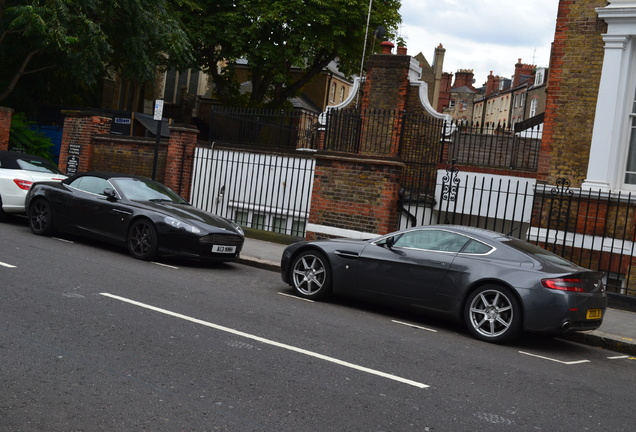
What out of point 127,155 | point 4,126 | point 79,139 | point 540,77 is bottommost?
point 127,155

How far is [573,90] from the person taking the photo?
12602 millimetres

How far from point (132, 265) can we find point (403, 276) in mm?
4391

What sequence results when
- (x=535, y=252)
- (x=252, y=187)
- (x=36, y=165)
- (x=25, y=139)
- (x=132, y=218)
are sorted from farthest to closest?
(x=25, y=139) < (x=252, y=187) < (x=36, y=165) < (x=132, y=218) < (x=535, y=252)

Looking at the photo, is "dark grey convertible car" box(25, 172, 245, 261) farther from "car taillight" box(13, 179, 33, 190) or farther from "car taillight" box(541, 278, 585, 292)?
"car taillight" box(541, 278, 585, 292)

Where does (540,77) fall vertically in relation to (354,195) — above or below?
above

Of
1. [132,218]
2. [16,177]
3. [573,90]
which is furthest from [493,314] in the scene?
[16,177]

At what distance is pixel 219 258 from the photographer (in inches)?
464

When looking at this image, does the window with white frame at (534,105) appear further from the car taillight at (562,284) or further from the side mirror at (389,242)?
the car taillight at (562,284)

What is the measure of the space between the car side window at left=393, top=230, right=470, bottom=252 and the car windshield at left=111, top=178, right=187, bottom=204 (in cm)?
521

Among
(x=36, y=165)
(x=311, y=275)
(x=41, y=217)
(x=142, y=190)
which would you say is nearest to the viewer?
(x=311, y=275)

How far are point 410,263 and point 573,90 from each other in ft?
18.4

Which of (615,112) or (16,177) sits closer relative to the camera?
(615,112)

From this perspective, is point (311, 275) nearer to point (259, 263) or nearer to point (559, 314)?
point (259, 263)

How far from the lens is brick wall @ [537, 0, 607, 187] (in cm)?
1245
